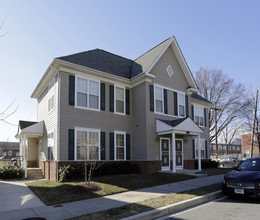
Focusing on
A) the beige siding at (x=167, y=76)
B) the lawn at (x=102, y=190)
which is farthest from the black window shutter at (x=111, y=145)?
the beige siding at (x=167, y=76)

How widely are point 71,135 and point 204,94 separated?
28.8 m

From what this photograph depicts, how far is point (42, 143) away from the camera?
1725 cm

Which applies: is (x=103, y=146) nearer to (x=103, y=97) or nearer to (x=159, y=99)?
(x=103, y=97)

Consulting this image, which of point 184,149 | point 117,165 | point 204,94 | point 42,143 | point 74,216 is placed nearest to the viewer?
point 74,216

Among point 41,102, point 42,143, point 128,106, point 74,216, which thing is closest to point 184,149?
point 128,106

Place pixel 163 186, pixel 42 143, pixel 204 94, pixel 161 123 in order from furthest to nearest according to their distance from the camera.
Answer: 1. pixel 204 94
2. pixel 42 143
3. pixel 161 123
4. pixel 163 186

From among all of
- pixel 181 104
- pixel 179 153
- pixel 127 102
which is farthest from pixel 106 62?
pixel 179 153

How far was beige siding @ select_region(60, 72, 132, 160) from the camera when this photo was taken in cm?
1375

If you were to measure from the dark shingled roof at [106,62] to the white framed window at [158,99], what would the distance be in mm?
1844

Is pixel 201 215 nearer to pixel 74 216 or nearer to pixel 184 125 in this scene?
pixel 74 216

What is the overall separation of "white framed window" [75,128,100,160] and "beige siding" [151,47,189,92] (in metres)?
5.91

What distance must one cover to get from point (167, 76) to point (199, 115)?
675 centimetres

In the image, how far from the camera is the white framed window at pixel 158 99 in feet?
55.6

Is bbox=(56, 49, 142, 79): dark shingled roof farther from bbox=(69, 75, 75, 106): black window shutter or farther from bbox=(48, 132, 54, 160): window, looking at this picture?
bbox=(48, 132, 54, 160): window
